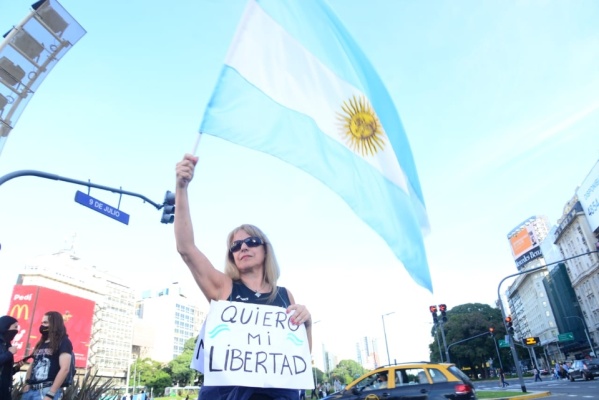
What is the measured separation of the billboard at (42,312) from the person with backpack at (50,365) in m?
60.7

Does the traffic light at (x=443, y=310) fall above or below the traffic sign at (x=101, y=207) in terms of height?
below

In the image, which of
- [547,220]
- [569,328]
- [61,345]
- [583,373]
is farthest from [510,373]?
[61,345]

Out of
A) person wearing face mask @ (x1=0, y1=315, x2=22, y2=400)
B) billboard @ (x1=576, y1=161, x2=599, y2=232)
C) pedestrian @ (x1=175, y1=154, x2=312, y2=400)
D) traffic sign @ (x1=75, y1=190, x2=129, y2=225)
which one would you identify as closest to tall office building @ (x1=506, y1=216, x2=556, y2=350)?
billboard @ (x1=576, y1=161, x2=599, y2=232)

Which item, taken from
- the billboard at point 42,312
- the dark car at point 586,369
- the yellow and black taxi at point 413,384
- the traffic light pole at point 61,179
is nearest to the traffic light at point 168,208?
the traffic light pole at point 61,179

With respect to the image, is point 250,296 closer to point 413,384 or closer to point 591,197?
point 413,384

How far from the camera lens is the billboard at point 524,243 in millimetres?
98000

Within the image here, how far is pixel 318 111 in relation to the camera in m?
4.01

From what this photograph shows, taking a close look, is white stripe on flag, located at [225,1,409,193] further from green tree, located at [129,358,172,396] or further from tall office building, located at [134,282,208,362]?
tall office building, located at [134,282,208,362]

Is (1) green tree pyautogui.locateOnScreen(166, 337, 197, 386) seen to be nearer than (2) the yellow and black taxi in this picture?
No

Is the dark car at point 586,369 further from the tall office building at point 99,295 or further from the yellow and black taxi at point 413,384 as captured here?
the tall office building at point 99,295

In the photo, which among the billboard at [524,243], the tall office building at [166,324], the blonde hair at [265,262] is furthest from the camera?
the tall office building at [166,324]

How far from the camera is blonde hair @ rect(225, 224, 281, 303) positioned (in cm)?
266

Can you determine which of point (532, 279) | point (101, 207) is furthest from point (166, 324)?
point (101, 207)

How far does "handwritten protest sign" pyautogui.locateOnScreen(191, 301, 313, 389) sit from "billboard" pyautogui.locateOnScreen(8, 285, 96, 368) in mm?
63928
